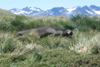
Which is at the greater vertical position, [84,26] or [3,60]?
[3,60]

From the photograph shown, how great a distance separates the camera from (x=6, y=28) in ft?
37.3

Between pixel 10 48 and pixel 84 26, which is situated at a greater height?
pixel 10 48

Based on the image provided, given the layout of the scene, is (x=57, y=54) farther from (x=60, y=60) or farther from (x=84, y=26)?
(x=84, y=26)

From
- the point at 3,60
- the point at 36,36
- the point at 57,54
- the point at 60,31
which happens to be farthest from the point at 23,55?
the point at 60,31

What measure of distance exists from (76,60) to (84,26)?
777cm

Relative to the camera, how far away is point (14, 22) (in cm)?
Answer: 1345

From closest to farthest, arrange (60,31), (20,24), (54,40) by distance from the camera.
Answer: (54,40), (60,31), (20,24)

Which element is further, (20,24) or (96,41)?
(20,24)

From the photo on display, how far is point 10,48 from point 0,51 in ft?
1.22

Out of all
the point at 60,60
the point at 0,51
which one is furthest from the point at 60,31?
the point at 60,60

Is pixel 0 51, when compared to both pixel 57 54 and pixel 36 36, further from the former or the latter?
pixel 36 36

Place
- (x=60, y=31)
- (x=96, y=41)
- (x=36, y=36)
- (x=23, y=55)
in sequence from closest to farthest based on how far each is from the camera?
(x=23, y=55) → (x=96, y=41) → (x=36, y=36) → (x=60, y=31)

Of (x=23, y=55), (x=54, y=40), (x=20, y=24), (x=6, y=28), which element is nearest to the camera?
(x=23, y=55)

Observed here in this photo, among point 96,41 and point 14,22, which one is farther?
point 14,22
